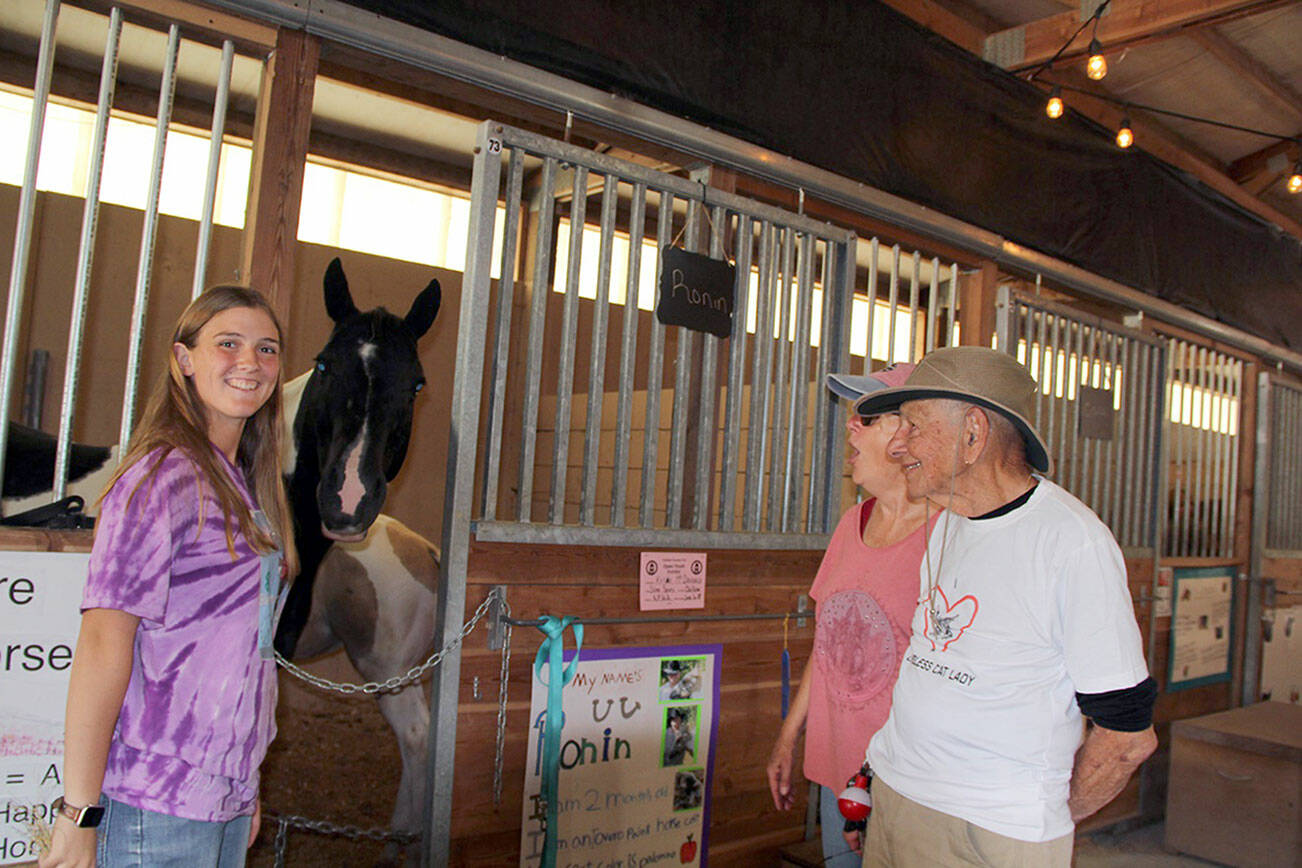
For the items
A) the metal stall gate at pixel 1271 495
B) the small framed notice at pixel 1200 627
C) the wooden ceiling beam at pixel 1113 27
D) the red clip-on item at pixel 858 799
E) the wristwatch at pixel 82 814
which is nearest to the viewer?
the wristwatch at pixel 82 814

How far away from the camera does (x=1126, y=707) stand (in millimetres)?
1282

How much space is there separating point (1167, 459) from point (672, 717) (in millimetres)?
2842

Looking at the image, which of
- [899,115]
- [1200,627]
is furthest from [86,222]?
[1200,627]

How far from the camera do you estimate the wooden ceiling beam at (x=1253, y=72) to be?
13.0ft

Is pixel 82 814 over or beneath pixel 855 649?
beneath

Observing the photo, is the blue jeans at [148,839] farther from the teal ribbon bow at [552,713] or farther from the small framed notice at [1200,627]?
the small framed notice at [1200,627]

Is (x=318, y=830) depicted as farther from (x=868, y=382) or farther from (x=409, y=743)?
(x=868, y=382)

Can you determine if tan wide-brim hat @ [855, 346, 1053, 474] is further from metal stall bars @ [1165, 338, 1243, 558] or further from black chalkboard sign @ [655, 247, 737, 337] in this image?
metal stall bars @ [1165, 338, 1243, 558]

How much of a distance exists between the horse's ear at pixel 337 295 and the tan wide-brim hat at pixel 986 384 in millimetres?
1341

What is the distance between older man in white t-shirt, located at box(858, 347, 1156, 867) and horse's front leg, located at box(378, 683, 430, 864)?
4.38ft

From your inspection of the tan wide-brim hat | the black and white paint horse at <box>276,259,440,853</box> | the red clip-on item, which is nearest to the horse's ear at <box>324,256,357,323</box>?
the black and white paint horse at <box>276,259,440,853</box>

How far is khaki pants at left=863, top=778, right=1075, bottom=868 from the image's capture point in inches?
52.6

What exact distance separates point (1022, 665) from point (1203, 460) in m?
4.02

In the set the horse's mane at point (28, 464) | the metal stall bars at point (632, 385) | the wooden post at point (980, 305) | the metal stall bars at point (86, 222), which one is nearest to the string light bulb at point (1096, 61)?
the wooden post at point (980, 305)
